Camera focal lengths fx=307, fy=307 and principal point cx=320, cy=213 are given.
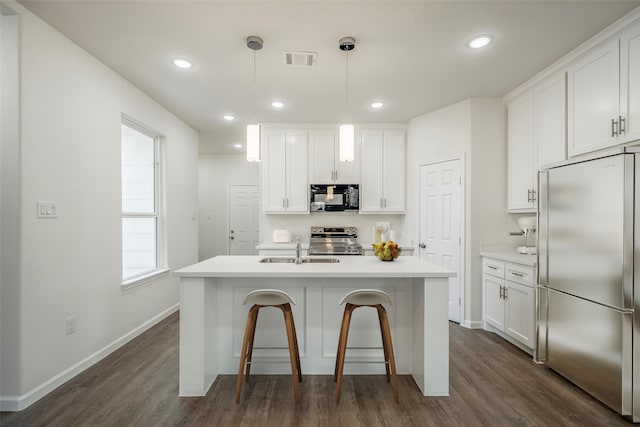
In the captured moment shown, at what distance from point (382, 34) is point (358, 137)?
2.30 metres

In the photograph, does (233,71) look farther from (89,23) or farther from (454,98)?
(454,98)

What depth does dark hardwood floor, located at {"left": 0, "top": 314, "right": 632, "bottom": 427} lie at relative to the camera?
1942mm

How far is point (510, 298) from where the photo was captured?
10.1ft

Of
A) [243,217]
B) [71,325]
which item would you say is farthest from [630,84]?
[243,217]

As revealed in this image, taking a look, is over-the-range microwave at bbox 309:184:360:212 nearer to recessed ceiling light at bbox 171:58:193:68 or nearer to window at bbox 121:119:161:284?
window at bbox 121:119:161:284

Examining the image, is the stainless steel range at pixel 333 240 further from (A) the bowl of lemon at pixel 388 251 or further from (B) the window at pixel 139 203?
(B) the window at pixel 139 203

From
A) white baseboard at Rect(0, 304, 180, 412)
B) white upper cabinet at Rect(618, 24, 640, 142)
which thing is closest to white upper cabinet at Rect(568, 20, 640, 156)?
white upper cabinet at Rect(618, 24, 640, 142)

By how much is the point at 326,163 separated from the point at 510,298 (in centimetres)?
288

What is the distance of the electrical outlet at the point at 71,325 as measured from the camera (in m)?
2.39

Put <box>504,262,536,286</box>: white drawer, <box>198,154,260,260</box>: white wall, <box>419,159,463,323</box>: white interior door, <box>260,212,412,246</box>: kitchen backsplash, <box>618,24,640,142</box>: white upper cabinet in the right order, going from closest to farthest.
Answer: <box>618,24,640,142</box>: white upper cabinet < <box>504,262,536,286</box>: white drawer < <box>419,159,463,323</box>: white interior door < <box>260,212,412,246</box>: kitchen backsplash < <box>198,154,260,260</box>: white wall

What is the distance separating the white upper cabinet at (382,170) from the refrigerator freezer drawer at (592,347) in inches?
98.3

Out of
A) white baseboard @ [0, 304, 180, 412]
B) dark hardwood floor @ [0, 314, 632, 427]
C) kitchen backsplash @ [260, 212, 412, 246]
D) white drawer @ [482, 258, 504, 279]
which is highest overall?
kitchen backsplash @ [260, 212, 412, 246]

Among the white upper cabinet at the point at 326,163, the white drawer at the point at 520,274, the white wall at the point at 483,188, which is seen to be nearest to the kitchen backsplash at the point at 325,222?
the white upper cabinet at the point at 326,163

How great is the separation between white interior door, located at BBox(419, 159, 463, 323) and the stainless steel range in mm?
979
